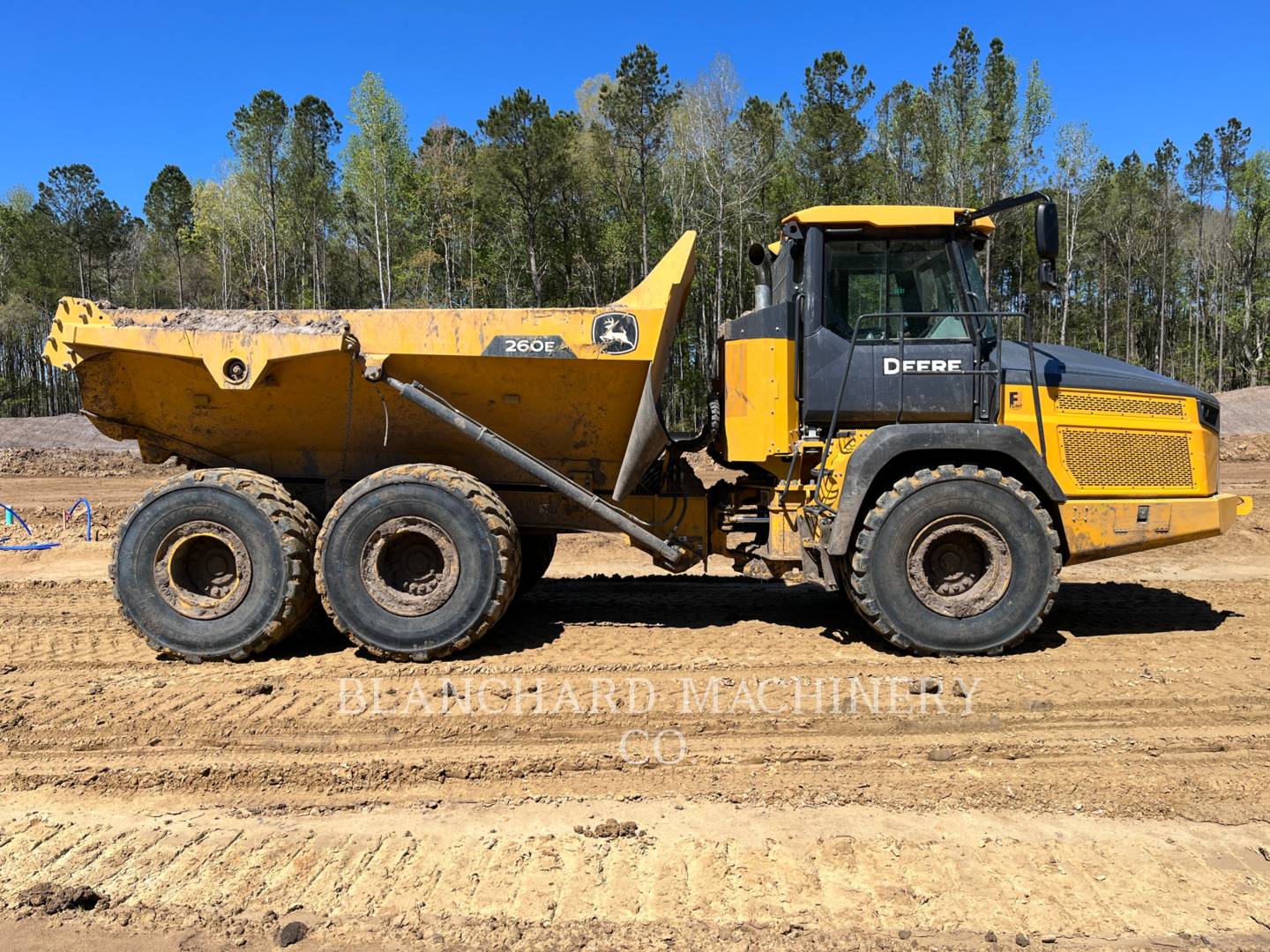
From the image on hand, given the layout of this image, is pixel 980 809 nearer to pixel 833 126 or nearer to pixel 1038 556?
pixel 1038 556

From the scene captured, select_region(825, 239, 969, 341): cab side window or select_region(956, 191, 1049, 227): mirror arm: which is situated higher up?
select_region(956, 191, 1049, 227): mirror arm

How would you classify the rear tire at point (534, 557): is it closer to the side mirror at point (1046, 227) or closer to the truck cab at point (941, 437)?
the truck cab at point (941, 437)

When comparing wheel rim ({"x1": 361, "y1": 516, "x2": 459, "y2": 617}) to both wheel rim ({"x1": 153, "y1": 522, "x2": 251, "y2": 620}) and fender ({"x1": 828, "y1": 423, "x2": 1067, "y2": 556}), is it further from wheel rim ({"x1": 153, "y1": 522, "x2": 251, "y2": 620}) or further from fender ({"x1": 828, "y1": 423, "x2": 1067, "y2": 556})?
fender ({"x1": 828, "y1": 423, "x2": 1067, "y2": 556})

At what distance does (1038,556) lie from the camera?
4969mm

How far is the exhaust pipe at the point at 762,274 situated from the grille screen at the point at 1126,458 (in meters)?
2.14

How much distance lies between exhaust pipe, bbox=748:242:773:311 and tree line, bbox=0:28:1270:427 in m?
16.0

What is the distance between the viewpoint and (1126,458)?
5.15 m

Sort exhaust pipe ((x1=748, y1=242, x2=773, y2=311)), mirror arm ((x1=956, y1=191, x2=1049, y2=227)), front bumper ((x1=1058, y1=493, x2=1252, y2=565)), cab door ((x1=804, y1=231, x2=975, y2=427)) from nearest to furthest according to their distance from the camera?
mirror arm ((x1=956, y1=191, x2=1049, y2=227)), front bumper ((x1=1058, y1=493, x2=1252, y2=565)), cab door ((x1=804, y1=231, x2=975, y2=427)), exhaust pipe ((x1=748, y1=242, x2=773, y2=311))

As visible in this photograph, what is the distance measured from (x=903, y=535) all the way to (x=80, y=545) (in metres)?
9.73


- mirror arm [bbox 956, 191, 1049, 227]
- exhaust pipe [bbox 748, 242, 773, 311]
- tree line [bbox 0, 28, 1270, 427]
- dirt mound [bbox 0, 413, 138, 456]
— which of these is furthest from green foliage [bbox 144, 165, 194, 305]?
mirror arm [bbox 956, 191, 1049, 227]

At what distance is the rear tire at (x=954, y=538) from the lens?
4.97 meters

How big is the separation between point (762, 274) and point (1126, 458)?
2783 millimetres

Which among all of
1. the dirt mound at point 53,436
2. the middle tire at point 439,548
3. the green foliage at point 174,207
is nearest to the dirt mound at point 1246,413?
the middle tire at point 439,548

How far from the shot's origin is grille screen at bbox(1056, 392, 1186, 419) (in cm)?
513
